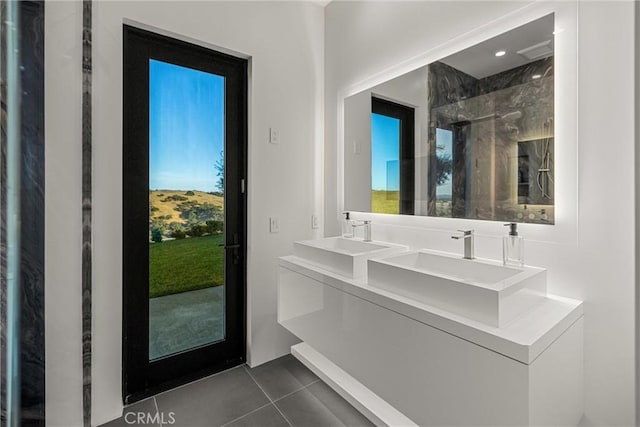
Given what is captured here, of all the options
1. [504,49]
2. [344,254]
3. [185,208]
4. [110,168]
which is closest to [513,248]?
[344,254]

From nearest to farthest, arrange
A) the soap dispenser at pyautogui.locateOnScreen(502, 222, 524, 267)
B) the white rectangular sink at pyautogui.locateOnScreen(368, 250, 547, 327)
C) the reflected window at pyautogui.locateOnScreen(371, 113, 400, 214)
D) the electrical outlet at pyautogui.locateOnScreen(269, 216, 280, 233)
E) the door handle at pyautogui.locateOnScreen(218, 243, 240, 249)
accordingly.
→ the white rectangular sink at pyautogui.locateOnScreen(368, 250, 547, 327), the soap dispenser at pyautogui.locateOnScreen(502, 222, 524, 267), the reflected window at pyautogui.locateOnScreen(371, 113, 400, 214), the door handle at pyautogui.locateOnScreen(218, 243, 240, 249), the electrical outlet at pyautogui.locateOnScreen(269, 216, 280, 233)

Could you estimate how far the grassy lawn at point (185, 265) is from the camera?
6.54 ft

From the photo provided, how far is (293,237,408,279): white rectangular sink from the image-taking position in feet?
5.15

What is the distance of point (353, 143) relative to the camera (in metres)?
2.33

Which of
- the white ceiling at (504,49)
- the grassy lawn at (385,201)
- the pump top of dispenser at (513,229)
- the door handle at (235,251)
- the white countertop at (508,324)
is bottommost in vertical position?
the white countertop at (508,324)

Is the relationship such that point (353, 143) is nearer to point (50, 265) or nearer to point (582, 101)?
point (582, 101)

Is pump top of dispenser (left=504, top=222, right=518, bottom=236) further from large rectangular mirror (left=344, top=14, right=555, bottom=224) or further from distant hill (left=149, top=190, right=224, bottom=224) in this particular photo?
distant hill (left=149, top=190, right=224, bottom=224)

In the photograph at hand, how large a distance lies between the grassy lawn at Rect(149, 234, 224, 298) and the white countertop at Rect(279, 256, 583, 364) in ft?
3.82

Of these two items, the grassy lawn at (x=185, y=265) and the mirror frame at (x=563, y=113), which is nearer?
the mirror frame at (x=563, y=113)

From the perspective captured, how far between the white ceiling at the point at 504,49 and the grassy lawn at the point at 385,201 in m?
0.78

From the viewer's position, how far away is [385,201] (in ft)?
6.85

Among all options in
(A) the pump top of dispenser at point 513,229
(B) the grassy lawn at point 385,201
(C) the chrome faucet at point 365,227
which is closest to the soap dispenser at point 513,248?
(A) the pump top of dispenser at point 513,229

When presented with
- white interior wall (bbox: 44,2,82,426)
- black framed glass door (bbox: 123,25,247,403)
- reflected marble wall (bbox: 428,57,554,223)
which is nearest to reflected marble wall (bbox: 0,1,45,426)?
white interior wall (bbox: 44,2,82,426)

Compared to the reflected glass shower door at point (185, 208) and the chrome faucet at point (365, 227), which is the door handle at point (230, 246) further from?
the chrome faucet at point (365, 227)
